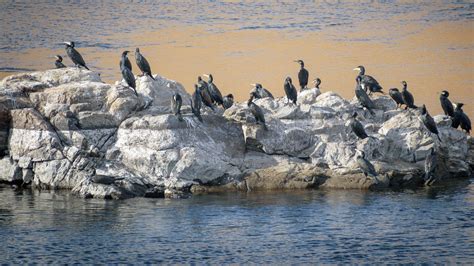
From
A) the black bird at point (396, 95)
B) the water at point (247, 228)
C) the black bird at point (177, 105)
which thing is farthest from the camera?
the black bird at point (396, 95)

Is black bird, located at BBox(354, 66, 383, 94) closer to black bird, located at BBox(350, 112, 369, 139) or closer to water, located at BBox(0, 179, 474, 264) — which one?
black bird, located at BBox(350, 112, 369, 139)

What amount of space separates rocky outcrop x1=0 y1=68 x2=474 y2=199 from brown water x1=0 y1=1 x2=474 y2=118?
31.9 ft

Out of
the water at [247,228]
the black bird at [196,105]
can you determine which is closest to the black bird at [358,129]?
the water at [247,228]

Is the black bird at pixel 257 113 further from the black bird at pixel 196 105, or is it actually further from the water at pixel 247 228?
the water at pixel 247 228

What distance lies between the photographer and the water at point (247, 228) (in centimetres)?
1895

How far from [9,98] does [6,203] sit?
3.26 metres

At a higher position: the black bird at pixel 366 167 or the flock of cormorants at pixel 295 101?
the flock of cormorants at pixel 295 101

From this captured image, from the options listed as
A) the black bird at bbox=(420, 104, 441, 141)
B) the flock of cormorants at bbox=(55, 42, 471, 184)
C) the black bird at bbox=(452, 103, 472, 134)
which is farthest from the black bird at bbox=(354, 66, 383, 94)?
the black bird at bbox=(420, 104, 441, 141)

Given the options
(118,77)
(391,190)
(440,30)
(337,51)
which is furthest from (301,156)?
(440,30)

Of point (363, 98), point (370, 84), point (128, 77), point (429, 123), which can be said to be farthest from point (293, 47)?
point (128, 77)

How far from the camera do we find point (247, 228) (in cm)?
2061

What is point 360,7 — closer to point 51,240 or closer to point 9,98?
point 9,98

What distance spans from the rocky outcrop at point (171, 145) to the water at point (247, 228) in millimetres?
598

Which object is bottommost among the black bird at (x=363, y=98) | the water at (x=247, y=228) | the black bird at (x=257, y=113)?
the water at (x=247, y=228)
